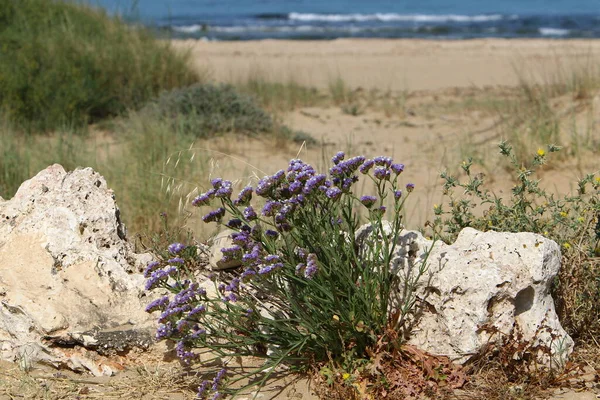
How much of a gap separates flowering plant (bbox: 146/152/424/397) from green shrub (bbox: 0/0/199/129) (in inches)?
209

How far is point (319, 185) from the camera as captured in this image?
313 centimetres

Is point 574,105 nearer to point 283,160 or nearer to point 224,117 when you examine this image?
point 283,160

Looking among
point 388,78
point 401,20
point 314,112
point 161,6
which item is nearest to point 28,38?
point 314,112

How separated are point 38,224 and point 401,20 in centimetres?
2834

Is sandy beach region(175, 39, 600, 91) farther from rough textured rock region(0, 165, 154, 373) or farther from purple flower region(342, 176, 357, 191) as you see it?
purple flower region(342, 176, 357, 191)

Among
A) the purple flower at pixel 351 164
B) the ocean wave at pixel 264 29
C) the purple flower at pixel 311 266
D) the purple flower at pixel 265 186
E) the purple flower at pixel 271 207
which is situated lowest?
the ocean wave at pixel 264 29

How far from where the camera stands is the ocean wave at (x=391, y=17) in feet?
99.3

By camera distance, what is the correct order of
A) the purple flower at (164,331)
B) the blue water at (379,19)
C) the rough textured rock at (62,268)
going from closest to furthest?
the purple flower at (164,331), the rough textured rock at (62,268), the blue water at (379,19)

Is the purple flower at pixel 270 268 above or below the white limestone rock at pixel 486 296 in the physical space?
above

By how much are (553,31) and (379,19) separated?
7.69 m

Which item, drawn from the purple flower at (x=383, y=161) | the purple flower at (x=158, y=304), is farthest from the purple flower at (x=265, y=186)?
the purple flower at (x=158, y=304)

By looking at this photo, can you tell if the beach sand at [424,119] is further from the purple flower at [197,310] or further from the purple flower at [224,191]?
the purple flower at [197,310]

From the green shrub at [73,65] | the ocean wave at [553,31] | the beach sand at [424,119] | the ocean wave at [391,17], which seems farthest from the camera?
the ocean wave at [391,17]

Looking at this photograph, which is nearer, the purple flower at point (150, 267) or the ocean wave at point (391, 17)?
the purple flower at point (150, 267)
